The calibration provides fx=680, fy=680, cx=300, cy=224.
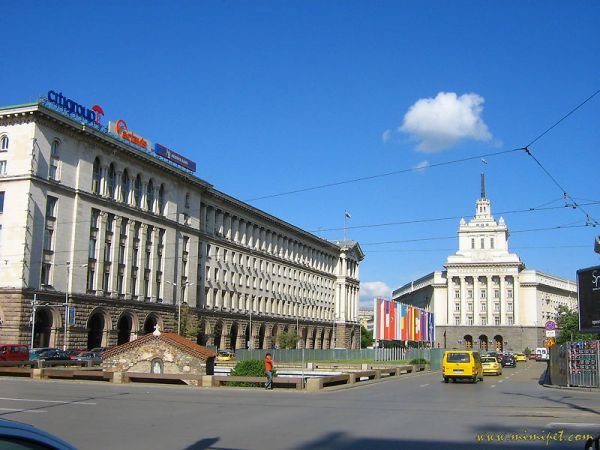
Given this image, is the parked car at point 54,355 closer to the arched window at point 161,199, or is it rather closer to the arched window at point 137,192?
the arched window at point 137,192

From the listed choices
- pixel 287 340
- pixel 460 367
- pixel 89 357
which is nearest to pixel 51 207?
pixel 89 357

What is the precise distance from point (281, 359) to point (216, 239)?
23514 millimetres

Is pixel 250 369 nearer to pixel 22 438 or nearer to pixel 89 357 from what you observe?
pixel 89 357

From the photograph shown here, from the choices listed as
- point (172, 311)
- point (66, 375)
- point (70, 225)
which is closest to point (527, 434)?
point (66, 375)

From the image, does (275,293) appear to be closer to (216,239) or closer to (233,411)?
(216,239)

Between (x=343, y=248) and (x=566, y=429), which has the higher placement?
(x=343, y=248)

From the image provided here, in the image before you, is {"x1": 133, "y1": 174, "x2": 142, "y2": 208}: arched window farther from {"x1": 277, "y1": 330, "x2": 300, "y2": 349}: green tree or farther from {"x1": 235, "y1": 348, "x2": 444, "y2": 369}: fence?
{"x1": 277, "y1": 330, "x2": 300, "y2": 349}: green tree

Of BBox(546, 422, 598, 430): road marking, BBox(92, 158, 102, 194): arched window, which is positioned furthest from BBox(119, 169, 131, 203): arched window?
BBox(546, 422, 598, 430): road marking

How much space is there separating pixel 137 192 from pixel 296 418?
5586 centimetres

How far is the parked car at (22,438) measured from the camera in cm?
383

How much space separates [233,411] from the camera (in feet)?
65.4

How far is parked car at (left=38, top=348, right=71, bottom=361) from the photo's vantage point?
47750 millimetres

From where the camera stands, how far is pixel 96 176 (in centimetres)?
6438

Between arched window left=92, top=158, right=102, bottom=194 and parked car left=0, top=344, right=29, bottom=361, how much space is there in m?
20.9
